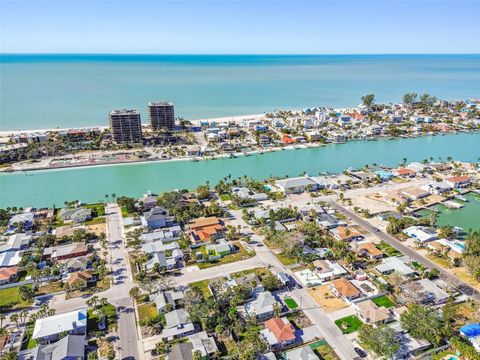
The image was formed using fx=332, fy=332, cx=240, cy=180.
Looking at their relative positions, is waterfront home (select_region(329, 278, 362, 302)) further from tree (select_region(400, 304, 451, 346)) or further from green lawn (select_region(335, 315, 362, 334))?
tree (select_region(400, 304, 451, 346))

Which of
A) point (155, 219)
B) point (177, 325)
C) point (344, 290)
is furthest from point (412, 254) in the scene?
point (155, 219)

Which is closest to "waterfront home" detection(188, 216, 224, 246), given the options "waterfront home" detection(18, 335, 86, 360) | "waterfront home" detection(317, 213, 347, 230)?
"waterfront home" detection(317, 213, 347, 230)

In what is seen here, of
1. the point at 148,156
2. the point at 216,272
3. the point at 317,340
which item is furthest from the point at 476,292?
the point at 148,156

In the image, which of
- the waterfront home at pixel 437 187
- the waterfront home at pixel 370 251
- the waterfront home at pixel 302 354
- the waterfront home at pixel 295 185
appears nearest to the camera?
the waterfront home at pixel 302 354

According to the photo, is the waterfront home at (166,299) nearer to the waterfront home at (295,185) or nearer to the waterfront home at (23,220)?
the waterfront home at (23,220)

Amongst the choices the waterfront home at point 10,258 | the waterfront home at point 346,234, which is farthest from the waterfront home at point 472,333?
the waterfront home at point 10,258

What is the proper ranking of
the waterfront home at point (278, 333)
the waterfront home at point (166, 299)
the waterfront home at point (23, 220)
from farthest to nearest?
the waterfront home at point (23, 220) → the waterfront home at point (166, 299) → the waterfront home at point (278, 333)

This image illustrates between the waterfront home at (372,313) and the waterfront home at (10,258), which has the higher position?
the waterfront home at (10,258)
